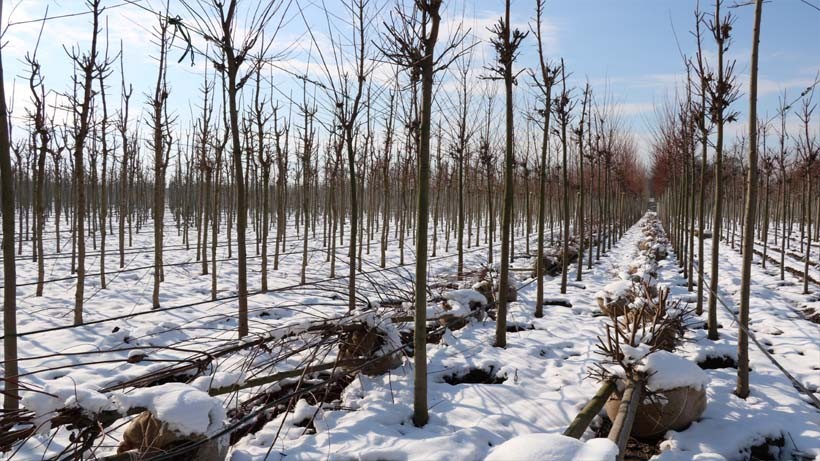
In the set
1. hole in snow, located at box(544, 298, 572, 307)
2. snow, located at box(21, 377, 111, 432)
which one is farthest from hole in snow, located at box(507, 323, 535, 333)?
snow, located at box(21, 377, 111, 432)

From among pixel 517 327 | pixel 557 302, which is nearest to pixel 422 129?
pixel 517 327

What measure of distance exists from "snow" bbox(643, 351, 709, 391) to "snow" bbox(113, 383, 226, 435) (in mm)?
3048

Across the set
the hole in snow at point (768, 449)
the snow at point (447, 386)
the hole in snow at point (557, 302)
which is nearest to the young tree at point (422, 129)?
the snow at point (447, 386)

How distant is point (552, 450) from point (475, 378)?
2.82 meters

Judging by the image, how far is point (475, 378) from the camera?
4.80 metres

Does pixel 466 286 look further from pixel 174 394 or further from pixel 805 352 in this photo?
pixel 174 394

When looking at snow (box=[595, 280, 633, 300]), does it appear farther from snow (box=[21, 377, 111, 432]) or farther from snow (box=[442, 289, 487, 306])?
snow (box=[21, 377, 111, 432])

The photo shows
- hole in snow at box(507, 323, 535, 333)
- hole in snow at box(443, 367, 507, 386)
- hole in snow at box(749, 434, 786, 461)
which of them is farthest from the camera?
hole in snow at box(507, 323, 535, 333)

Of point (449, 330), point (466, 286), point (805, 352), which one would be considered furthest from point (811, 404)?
point (466, 286)

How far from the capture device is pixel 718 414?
12.4 feet

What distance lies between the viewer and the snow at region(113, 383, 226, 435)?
251 cm

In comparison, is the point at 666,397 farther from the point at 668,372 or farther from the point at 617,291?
the point at 617,291

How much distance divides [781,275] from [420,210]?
10638 millimetres

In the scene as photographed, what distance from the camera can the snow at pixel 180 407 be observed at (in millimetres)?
2508
